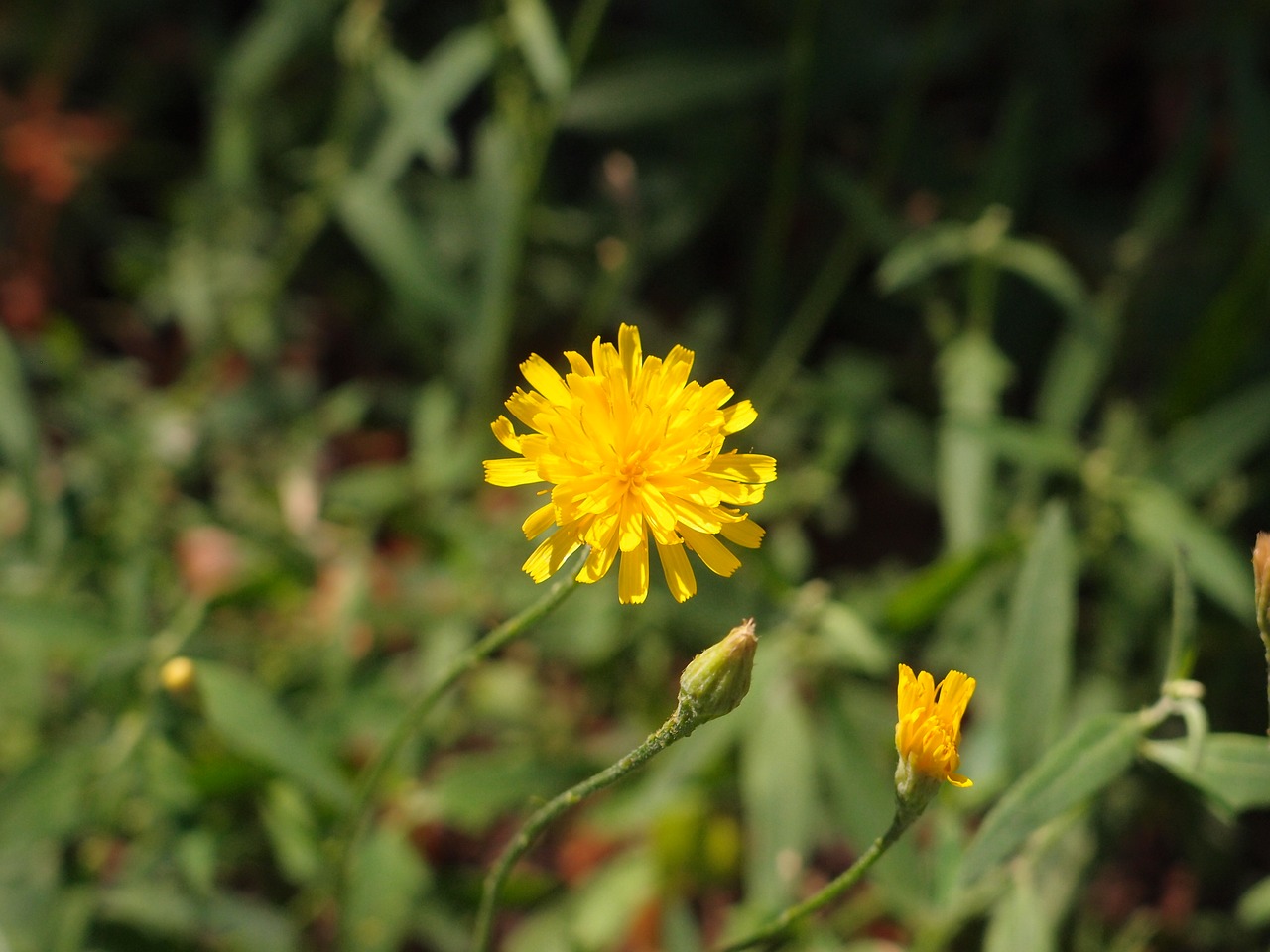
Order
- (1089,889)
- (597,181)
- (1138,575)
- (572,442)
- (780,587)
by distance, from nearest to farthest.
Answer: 1. (572,442)
2. (780,587)
3. (1138,575)
4. (1089,889)
5. (597,181)

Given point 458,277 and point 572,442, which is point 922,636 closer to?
point 458,277

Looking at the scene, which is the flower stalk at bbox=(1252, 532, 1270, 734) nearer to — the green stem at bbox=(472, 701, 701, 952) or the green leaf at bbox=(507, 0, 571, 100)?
the green stem at bbox=(472, 701, 701, 952)

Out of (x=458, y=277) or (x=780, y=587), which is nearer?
(x=780, y=587)

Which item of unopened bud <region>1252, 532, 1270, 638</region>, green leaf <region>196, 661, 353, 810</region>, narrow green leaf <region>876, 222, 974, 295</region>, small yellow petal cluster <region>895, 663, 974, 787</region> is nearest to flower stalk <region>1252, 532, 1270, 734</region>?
unopened bud <region>1252, 532, 1270, 638</region>

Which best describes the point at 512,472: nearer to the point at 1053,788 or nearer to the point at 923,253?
the point at 1053,788

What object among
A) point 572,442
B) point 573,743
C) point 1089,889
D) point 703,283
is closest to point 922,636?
point 1089,889
